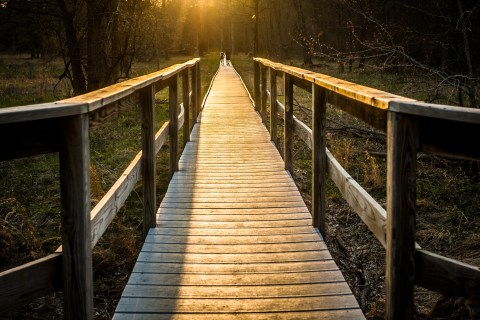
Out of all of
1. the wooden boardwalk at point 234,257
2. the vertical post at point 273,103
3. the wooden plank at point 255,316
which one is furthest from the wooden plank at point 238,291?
the vertical post at point 273,103

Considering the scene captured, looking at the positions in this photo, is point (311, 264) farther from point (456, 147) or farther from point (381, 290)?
point (456, 147)

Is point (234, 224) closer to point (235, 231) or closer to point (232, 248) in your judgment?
point (235, 231)

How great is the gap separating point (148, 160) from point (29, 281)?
2.35 metres

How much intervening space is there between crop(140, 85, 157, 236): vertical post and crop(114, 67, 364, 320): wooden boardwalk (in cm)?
16

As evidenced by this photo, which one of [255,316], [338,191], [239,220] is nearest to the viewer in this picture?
[255,316]

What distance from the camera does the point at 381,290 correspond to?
4066 millimetres

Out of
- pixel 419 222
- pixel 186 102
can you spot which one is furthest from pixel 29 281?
pixel 186 102

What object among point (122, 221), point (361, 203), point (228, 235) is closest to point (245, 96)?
point (122, 221)

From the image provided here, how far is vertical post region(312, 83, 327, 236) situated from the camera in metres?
4.23

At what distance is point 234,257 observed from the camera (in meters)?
3.78

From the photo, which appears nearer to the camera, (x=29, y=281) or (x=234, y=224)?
(x=29, y=281)

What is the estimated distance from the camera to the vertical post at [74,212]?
2.29m

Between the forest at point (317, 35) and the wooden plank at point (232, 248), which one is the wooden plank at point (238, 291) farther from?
the forest at point (317, 35)

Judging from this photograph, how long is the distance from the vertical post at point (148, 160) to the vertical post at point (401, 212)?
8.13 feet
